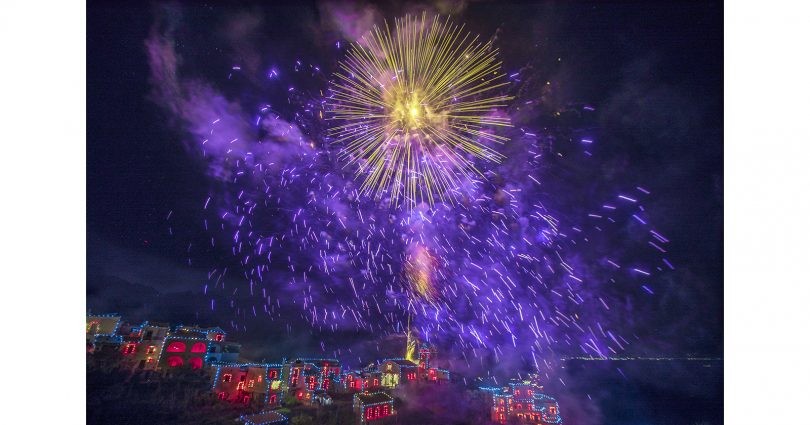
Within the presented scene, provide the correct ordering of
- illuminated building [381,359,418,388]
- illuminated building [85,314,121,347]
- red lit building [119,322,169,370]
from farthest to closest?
1. illuminated building [381,359,418,388]
2. red lit building [119,322,169,370]
3. illuminated building [85,314,121,347]

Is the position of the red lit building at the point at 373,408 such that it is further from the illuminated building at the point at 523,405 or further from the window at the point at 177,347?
the window at the point at 177,347

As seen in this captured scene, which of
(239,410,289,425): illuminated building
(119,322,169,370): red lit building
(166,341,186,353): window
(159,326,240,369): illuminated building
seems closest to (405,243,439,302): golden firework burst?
(239,410,289,425): illuminated building

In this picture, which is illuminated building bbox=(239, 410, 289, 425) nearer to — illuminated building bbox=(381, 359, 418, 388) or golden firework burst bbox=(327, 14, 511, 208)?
illuminated building bbox=(381, 359, 418, 388)

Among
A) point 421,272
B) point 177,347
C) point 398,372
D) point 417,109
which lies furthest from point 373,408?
point 417,109

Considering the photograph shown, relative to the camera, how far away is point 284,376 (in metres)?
3.81

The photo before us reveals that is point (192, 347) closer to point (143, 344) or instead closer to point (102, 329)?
point (143, 344)

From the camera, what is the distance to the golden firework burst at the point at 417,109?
3736 mm

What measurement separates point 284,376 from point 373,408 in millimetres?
895

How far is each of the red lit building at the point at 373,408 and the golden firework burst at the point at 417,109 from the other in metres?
1.83

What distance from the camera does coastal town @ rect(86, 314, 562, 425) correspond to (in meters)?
→ 3.65

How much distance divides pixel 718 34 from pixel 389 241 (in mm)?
3543

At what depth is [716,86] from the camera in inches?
145
